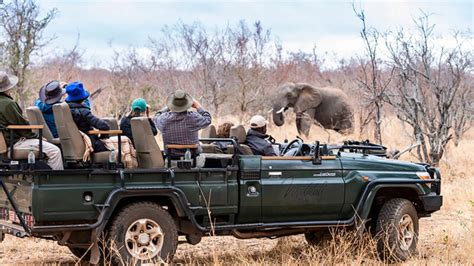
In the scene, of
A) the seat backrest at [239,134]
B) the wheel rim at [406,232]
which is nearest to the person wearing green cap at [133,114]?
the seat backrest at [239,134]

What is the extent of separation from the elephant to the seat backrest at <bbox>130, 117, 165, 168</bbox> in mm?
17380

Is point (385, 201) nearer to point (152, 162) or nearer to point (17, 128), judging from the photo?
point (152, 162)

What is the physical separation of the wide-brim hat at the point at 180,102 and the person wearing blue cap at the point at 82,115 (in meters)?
0.76

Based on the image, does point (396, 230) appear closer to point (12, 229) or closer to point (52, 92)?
point (52, 92)

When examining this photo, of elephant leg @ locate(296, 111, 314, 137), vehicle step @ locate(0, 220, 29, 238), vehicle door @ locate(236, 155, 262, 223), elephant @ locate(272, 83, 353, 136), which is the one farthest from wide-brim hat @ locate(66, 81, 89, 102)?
elephant leg @ locate(296, 111, 314, 137)

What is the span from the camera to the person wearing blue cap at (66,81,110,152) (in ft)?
25.3

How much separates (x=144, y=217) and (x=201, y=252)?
5.91ft

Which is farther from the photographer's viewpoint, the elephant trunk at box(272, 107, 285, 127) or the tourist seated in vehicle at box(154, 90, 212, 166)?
the elephant trunk at box(272, 107, 285, 127)

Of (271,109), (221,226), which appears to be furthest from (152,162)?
(271,109)

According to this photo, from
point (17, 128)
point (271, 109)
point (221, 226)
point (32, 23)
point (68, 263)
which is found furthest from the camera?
point (271, 109)

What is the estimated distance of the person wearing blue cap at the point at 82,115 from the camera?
771 cm

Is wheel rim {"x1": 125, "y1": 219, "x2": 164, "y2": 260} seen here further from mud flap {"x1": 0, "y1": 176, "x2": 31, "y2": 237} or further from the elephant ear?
the elephant ear

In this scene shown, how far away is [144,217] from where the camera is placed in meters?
7.47

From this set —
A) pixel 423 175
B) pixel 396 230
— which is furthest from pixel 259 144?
pixel 423 175
